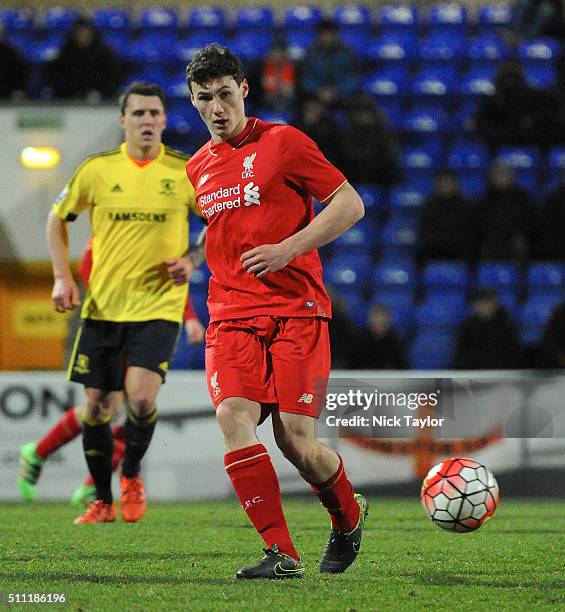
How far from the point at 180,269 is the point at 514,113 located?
261 inches

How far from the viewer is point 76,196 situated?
6891 mm

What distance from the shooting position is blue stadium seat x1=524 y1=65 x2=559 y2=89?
13527mm

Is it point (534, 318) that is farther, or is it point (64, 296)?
point (534, 318)

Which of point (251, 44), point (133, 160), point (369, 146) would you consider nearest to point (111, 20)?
point (251, 44)

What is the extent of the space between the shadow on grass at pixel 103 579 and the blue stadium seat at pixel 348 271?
6909 millimetres

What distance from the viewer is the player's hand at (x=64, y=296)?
21.4ft

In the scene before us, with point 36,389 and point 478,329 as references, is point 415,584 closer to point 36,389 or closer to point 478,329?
point 36,389

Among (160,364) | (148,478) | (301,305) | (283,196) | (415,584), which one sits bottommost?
(148,478)

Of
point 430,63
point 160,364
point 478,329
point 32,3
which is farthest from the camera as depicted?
point 32,3

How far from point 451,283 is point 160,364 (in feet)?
16.9

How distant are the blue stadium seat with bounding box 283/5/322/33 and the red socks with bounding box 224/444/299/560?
10.6 metres

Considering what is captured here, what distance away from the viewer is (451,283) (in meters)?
11.4

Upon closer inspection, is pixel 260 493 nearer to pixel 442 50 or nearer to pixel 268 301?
pixel 268 301

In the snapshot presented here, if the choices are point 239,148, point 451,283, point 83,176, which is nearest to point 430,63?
point 451,283
